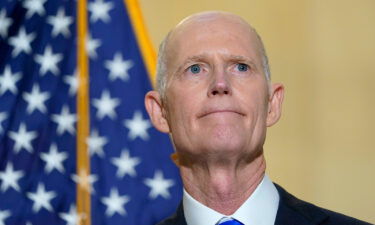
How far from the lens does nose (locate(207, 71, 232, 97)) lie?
182 cm

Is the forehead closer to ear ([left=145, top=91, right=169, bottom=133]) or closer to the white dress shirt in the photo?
ear ([left=145, top=91, right=169, bottom=133])

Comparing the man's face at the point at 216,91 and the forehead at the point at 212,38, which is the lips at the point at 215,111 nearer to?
the man's face at the point at 216,91

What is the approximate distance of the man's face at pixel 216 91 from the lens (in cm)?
183

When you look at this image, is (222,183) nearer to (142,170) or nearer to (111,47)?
(142,170)

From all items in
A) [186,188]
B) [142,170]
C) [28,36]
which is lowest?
[142,170]

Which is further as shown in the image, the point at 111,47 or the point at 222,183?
the point at 111,47

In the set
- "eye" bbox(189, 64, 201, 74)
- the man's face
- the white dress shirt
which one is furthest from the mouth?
the white dress shirt

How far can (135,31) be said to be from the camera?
304 cm

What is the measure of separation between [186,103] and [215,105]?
0.32 feet

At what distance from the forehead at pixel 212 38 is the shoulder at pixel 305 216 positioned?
1.28 feet

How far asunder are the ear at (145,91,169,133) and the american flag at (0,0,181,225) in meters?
0.82

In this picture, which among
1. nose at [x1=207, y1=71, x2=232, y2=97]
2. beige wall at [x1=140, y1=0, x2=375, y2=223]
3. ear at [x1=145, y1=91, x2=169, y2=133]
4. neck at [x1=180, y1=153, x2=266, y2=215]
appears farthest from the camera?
beige wall at [x1=140, y1=0, x2=375, y2=223]

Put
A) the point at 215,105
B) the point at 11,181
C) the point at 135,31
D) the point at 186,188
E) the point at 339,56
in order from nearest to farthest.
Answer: the point at 215,105 < the point at 186,188 < the point at 11,181 < the point at 135,31 < the point at 339,56

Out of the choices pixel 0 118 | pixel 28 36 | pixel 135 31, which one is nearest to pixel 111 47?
pixel 135 31
